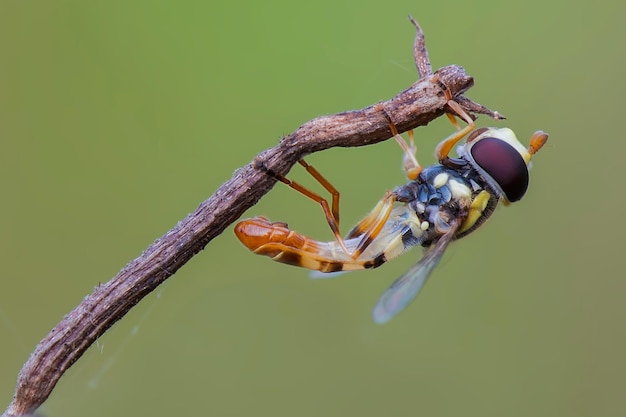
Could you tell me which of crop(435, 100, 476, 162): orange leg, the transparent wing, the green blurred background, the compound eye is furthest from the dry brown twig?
the green blurred background

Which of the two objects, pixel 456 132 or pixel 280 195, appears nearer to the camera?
pixel 456 132

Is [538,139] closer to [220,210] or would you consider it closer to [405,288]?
[405,288]

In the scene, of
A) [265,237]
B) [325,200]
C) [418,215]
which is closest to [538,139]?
[418,215]

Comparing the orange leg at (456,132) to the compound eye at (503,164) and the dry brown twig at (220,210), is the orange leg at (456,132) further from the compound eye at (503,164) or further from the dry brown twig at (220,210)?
the compound eye at (503,164)

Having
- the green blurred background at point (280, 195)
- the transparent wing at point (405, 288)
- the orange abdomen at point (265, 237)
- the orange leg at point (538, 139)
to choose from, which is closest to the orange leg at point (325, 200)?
the orange abdomen at point (265, 237)

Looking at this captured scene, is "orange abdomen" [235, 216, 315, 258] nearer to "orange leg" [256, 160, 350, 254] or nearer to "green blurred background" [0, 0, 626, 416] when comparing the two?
"orange leg" [256, 160, 350, 254]

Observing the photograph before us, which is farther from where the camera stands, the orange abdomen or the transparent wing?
the orange abdomen

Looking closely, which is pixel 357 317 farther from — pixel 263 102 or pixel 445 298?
pixel 263 102
